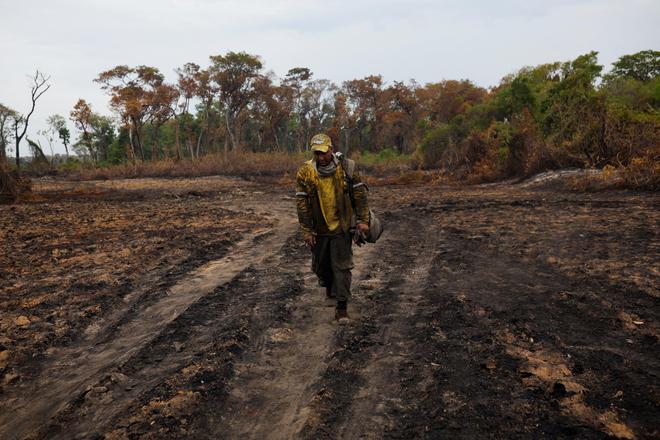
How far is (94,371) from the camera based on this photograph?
351 cm

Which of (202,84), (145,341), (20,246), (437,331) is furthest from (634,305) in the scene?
(202,84)

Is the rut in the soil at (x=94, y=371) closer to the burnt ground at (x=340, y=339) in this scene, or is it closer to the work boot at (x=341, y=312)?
the burnt ground at (x=340, y=339)

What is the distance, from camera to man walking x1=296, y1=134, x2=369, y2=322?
4.32m

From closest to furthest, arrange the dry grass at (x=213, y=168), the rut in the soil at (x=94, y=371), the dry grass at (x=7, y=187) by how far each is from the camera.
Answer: the rut in the soil at (x=94, y=371), the dry grass at (x=7, y=187), the dry grass at (x=213, y=168)

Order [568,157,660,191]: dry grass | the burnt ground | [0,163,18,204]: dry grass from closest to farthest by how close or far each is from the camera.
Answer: the burnt ground → [568,157,660,191]: dry grass → [0,163,18,204]: dry grass

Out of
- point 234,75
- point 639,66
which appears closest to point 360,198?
point 234,75

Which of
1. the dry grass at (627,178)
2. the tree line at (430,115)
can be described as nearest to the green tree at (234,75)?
the tree line at (430,115)

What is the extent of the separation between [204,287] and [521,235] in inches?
208

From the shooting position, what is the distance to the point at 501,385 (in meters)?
2.97

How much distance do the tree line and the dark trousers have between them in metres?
11.5

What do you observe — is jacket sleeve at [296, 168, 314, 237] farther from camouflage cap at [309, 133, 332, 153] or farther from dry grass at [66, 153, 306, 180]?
dry grass at [66, 153, 306, 180]

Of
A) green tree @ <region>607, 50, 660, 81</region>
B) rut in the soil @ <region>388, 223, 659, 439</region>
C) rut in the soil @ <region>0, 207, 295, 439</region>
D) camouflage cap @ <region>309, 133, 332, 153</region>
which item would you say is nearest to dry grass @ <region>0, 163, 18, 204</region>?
rut in the soil @ <region>0, 207, 295, 439</region>

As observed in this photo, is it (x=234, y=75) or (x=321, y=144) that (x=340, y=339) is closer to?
(x=321, y=144)

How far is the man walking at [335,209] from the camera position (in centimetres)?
432
